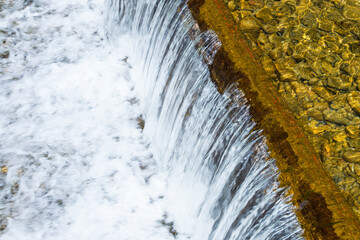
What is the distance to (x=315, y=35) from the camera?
418cm

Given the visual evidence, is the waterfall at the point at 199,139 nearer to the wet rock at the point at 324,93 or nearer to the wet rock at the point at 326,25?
the wet rock at the point at 324,93

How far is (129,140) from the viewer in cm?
434

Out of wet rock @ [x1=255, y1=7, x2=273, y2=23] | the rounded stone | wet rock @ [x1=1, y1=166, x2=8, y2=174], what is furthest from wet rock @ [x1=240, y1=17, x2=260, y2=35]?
wet rock @ [x1=1, y1=166, x2=8, y2=174]

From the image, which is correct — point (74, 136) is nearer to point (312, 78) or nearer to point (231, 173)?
point (231, 173)

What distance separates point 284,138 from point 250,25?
165cm

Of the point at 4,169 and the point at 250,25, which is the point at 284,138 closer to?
the point at 250,25

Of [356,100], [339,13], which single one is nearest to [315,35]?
[339,13]

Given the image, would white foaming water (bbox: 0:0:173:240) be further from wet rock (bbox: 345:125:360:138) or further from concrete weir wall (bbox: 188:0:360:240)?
wet rock (bbox: 345:125:360:138)

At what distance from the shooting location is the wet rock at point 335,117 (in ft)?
11.8

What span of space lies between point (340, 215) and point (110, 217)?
7.14ft

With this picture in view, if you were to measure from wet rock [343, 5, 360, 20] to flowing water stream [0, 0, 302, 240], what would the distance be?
6.08 feet

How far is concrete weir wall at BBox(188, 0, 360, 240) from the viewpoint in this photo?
252 cm

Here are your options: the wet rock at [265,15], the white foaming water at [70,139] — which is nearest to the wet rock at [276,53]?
the wet rock at [265,15]

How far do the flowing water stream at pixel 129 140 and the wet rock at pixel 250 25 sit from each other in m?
0.65
